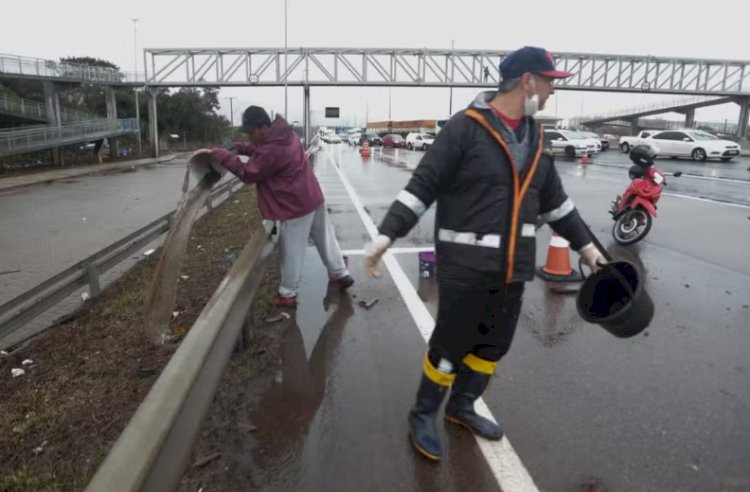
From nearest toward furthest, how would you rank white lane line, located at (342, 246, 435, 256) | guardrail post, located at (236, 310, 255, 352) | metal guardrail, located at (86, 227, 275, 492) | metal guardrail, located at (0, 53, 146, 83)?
metal guardrail, located at (86, 227, 275, 492)
guardrail post, located at (236, 310, 255, 352)
white lane line, located at (342, 246, 435, 256)
metal guardrail, located at (0, 53, 146, 83)

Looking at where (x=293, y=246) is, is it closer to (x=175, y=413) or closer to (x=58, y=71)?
(x=175, y=413)

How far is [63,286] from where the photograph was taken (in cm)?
498

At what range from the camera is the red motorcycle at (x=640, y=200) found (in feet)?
26.2

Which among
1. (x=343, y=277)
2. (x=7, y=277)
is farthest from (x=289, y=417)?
(x=7, y=277)

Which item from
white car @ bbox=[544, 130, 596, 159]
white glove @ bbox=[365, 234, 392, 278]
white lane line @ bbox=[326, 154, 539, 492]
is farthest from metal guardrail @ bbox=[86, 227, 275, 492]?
white car @ bbox=[544, 130, 596, 159]

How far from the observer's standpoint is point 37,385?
416cm

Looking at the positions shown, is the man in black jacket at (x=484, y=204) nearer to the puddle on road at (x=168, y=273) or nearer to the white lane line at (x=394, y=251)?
the puddle on road at (x=168, y=273)

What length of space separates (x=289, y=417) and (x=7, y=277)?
6.43 metres

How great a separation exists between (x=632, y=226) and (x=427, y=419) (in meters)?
6.29

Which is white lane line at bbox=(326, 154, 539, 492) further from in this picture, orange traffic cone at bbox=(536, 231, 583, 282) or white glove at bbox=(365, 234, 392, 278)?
orange traffic cone at bbox=(536, 231, 583, 282)

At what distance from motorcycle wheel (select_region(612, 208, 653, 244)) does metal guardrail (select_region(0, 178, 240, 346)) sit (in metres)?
6.57

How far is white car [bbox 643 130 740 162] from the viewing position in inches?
1086

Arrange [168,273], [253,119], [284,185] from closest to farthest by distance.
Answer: [168,273], [253,119], [284,185]

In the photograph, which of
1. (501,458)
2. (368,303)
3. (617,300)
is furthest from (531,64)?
(368,303)
